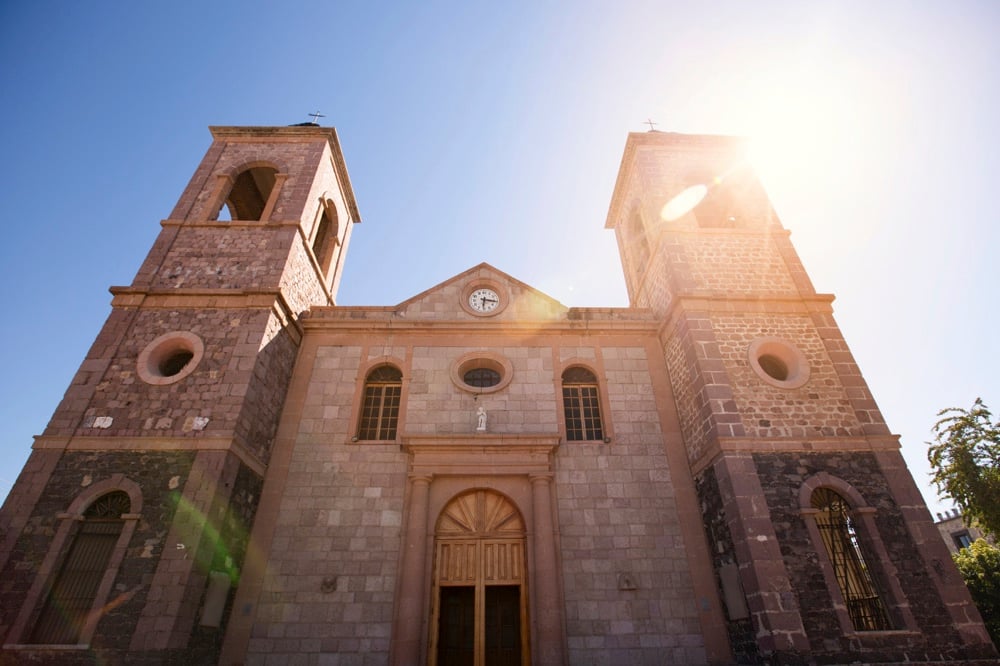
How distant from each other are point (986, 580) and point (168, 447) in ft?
88.9

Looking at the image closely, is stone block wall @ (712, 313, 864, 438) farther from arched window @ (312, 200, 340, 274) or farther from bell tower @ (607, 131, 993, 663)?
arched window @ (312, 200, 340, 274)

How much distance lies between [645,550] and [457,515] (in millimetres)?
4045

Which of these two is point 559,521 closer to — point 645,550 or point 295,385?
point 645,550

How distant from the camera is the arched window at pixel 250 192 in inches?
634

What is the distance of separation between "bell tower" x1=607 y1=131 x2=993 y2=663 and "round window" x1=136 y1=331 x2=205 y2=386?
11.1 meters

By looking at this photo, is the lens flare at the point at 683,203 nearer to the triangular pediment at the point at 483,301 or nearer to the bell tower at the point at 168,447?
the triangular pediment at the point at 483,301

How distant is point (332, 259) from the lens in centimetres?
1672

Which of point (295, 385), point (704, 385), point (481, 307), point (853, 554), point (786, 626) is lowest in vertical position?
point (786, 626)

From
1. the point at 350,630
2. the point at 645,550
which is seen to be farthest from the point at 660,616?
the point at 350,630

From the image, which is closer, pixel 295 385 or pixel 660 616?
pixel 660 616

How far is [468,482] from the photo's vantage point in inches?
432

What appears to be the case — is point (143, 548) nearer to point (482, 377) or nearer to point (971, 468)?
point (482, 377)

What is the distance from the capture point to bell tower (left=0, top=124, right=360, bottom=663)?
8.10 m

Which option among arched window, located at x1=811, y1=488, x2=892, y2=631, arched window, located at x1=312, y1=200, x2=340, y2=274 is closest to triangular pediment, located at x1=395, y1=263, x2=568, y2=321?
arched window, located at x1=312, y1=200, x2=340, y2=274
